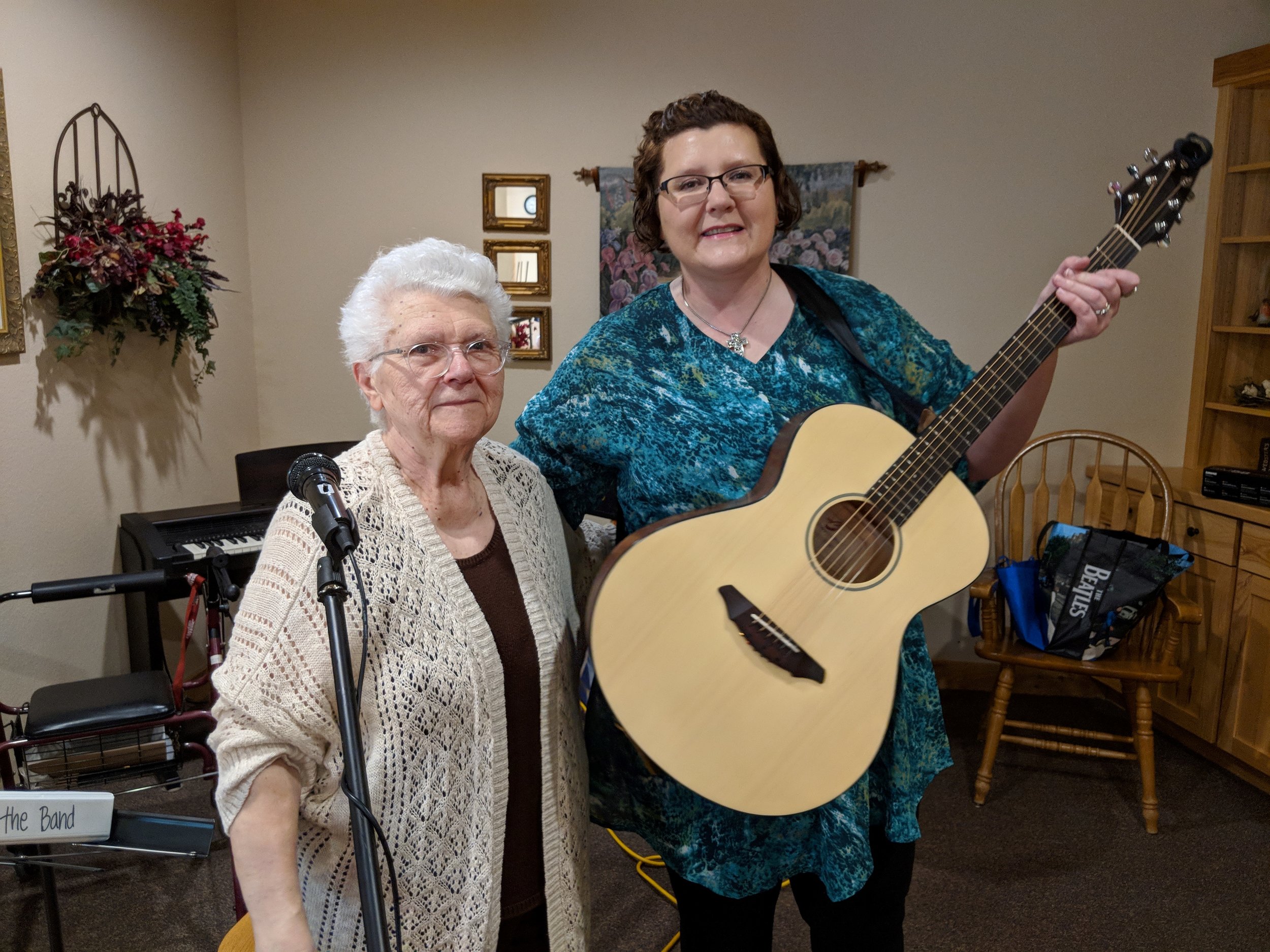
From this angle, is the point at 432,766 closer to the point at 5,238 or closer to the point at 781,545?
the point at 781,545

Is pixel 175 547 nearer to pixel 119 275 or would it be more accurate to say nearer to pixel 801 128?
pixel 119 275

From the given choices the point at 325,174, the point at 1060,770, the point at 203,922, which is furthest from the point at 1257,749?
the point at 325,174

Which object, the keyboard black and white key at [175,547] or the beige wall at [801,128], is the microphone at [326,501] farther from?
the beige wall at [801,128]

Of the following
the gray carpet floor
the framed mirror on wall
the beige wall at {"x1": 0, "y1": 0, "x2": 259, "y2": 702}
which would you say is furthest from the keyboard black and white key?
the framed mirror on wall

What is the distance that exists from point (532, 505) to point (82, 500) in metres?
2.53

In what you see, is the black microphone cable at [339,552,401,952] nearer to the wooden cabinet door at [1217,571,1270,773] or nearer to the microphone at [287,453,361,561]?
the microphone at [287,453,361,561]

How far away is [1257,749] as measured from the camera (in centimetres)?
289

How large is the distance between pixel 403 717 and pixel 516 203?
122 inches

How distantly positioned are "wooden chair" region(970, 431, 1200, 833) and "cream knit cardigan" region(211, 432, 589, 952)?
1.73 meters

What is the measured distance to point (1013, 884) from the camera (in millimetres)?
2535

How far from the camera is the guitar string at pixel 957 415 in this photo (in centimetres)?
120

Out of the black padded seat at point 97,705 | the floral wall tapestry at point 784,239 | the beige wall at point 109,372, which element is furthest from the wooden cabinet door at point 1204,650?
the beige wall at point 109,372

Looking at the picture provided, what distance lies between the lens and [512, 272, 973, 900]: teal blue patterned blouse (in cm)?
126

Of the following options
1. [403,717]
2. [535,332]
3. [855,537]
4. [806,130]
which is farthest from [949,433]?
[535,332]
